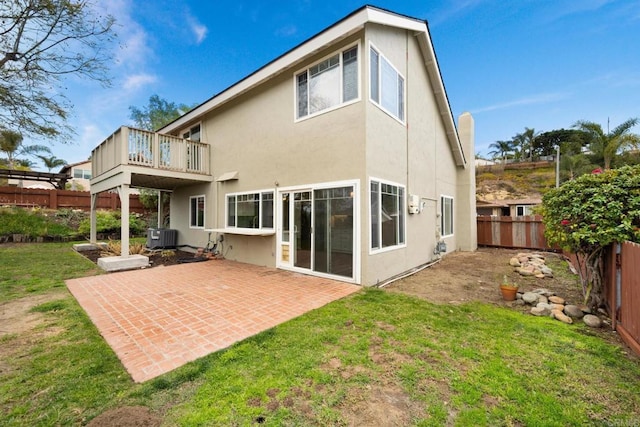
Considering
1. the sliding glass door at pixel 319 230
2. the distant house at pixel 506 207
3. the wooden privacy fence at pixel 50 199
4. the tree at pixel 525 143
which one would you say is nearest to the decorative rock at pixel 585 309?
the sliding glass door at pixel 319 230

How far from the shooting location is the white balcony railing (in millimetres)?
8641

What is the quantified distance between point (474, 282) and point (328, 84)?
647 centimetres

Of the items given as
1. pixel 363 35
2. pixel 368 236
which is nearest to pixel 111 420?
pixel 368 236

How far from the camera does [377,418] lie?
222 centimetres

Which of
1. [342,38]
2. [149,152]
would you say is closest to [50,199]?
[149,152]

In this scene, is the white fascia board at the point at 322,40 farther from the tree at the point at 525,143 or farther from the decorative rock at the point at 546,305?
the tree at the point at 525,143

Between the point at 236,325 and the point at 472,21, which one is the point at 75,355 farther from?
the point at 472,21

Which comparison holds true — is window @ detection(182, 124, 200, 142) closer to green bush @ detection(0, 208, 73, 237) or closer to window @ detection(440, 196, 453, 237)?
green bush @ detection(0, 208, 73, 237)

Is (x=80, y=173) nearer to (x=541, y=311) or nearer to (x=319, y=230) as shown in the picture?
(x=319, y=230)

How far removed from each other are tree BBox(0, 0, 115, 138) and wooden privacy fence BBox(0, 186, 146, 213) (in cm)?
846

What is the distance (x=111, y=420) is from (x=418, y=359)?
301 cm

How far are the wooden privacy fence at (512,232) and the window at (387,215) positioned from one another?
8.86 m

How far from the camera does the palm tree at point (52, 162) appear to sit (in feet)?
103

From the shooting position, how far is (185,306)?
192 inches
